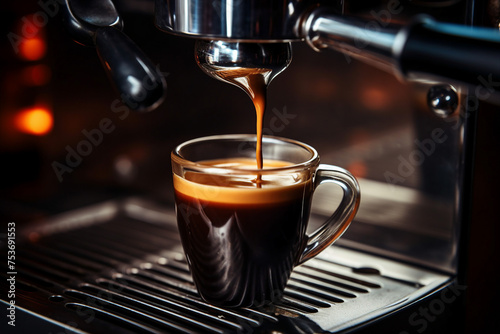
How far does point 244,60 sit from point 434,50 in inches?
5.9

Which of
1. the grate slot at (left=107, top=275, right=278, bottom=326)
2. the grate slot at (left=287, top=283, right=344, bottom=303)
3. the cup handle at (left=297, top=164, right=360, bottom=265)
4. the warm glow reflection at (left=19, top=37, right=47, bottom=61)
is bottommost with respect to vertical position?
the grate slot at (left=107, top=275, right=278, bottom=326)

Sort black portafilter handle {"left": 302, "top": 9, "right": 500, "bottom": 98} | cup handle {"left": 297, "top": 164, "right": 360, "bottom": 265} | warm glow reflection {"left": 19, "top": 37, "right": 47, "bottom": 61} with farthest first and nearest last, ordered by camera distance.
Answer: warm glow reflection {"left": 19, "top": 37, "right": 47, "bottom": 61}
cup handle {"left": 297, "top": 164, "right": 360, "bottom": 265}
black portafilter handle {"left": 302, "top": 9, "right": 500, "bottom": 98}

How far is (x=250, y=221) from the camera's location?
0.49m

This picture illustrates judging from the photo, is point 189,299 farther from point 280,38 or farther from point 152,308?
point 280,38

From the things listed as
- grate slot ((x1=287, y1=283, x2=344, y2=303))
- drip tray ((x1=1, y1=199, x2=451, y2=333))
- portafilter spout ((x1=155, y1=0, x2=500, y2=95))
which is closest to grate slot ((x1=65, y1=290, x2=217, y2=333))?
drip tray ((x1=1, y1=199, x2=451, y2=333))

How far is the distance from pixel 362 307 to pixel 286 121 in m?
0.24

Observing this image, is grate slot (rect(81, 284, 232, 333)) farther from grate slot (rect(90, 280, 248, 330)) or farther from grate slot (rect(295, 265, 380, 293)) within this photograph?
grate slot (rect(295, 265, 380, 293))

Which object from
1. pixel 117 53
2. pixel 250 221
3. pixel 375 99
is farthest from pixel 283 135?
pixel 117 53

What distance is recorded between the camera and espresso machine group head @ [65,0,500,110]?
308 mm

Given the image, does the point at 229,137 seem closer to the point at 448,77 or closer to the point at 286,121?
the point at 286,121

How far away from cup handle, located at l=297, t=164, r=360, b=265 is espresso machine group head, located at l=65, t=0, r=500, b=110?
0.39ft

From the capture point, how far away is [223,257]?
0.51m

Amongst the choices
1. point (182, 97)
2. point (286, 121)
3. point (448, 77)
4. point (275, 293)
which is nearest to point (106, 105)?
point (182, 97)

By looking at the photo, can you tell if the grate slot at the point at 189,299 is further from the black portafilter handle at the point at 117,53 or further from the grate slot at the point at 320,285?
the black portafilter handle at the point at 117,53
